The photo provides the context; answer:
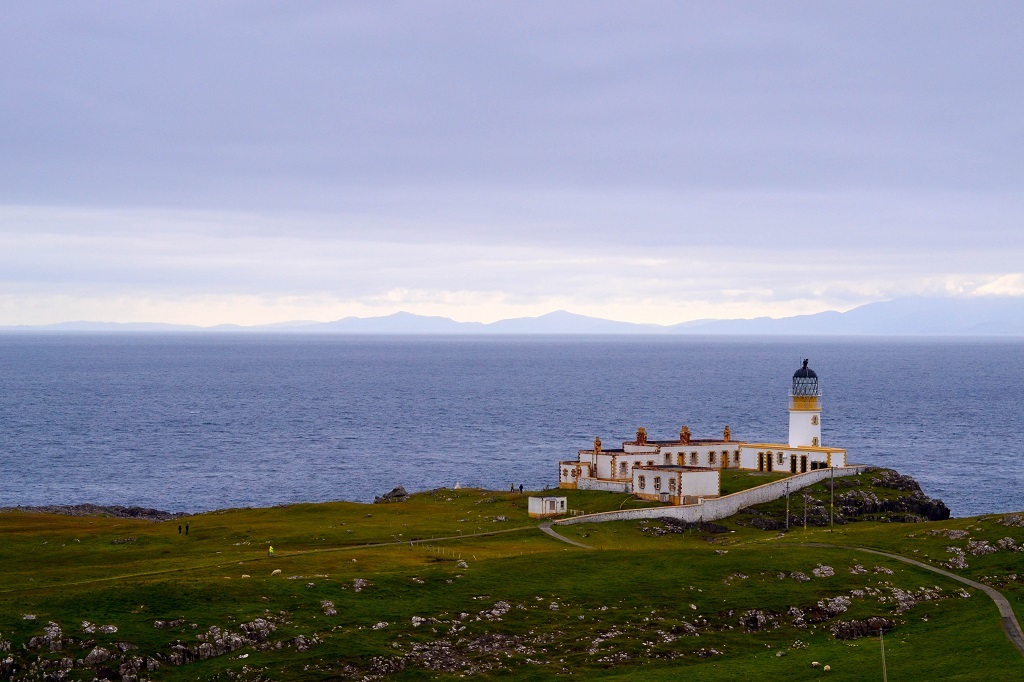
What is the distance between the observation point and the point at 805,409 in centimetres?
13350

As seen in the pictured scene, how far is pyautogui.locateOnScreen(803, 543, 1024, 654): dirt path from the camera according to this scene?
66312mm

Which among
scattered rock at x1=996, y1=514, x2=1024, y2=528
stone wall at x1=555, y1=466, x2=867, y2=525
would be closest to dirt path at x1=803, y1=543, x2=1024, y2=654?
scattered rock at x1=996, y1=514, x2=1024, y2=528

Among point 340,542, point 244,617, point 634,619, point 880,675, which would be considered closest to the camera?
point 880,675

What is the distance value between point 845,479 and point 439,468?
240ft

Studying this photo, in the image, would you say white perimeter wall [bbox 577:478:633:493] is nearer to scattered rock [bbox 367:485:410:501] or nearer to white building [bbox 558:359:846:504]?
white building [bbox 558:359:846:504]

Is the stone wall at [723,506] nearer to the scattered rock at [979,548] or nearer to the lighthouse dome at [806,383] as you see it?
the lighthouse dome at [806,383]

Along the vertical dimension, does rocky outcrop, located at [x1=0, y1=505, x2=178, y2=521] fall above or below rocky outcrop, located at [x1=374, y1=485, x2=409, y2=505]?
below

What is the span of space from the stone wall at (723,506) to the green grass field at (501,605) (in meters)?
6.62

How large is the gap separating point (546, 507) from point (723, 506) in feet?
57.3

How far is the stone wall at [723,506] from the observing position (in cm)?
10406

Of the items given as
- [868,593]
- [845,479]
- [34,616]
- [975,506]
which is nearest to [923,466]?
[975,506]

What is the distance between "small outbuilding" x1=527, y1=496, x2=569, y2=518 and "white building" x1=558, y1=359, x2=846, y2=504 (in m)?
9.92

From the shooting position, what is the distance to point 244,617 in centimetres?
6594

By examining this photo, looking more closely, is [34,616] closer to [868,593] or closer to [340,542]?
[340,542]
